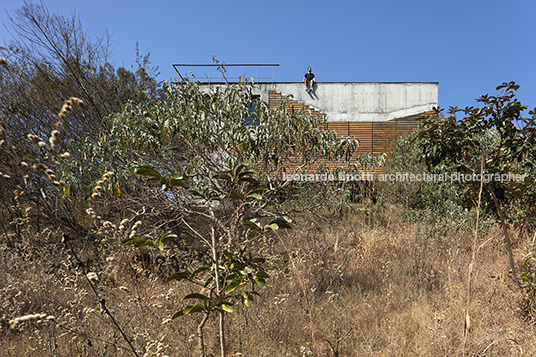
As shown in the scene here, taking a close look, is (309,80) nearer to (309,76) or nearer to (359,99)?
(309,76)

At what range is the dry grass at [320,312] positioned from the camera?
256cm

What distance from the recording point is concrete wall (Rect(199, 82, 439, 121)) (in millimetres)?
15539

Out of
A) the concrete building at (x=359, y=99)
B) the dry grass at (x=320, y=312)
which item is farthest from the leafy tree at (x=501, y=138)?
the concrete building at (x=359, y=99)

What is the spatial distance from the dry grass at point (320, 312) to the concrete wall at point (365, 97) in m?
11.7

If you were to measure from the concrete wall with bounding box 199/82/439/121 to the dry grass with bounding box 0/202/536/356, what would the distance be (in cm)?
1168

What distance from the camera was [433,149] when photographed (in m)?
3.72

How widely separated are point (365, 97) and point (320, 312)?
14.4 metres

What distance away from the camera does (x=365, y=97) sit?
52.1ft

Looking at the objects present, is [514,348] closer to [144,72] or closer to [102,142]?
[102,142]

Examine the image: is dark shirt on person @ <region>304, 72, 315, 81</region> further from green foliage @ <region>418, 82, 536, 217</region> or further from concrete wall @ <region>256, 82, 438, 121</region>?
green foliage @ <region>418, 82, 536, 217</region>

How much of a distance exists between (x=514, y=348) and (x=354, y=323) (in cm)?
125

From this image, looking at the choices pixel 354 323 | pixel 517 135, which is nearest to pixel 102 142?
pixel 354 323

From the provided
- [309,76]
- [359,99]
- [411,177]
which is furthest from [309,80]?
[411,177]

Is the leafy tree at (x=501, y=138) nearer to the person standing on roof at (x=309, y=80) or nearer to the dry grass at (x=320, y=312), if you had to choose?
the dry grass at (x=320, y=312)
